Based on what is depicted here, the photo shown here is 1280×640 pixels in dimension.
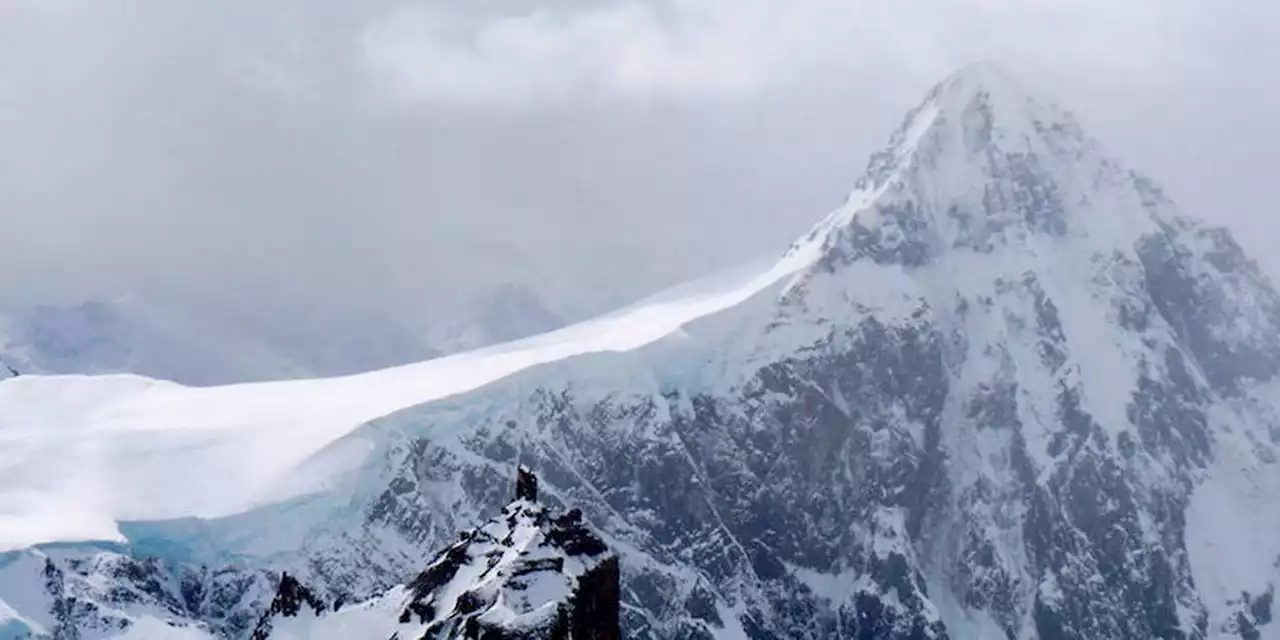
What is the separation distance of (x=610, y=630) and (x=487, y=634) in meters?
14.3

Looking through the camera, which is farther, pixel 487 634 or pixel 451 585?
pixel 451 585

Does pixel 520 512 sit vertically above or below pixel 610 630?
above

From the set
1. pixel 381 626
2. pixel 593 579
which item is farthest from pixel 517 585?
pixel 381 626

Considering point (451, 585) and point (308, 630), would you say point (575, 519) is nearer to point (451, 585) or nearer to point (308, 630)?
point (451, 585)

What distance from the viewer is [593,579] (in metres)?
185

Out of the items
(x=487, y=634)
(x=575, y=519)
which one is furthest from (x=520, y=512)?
(x=487, y=634)

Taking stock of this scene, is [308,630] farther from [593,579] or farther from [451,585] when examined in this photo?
[593,579]

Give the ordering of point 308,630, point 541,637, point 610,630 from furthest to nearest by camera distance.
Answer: point 308,630
point 610,630
point 541,637

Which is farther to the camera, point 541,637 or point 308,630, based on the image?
point 308,630

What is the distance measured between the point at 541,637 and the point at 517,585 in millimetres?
8964

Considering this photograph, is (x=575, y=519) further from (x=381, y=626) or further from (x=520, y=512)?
(x=381, y=626)

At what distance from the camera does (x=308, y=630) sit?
655ft

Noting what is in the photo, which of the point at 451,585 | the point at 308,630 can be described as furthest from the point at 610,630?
the point at 308,630

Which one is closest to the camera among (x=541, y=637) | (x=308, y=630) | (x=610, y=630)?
(x=541, y=637)
